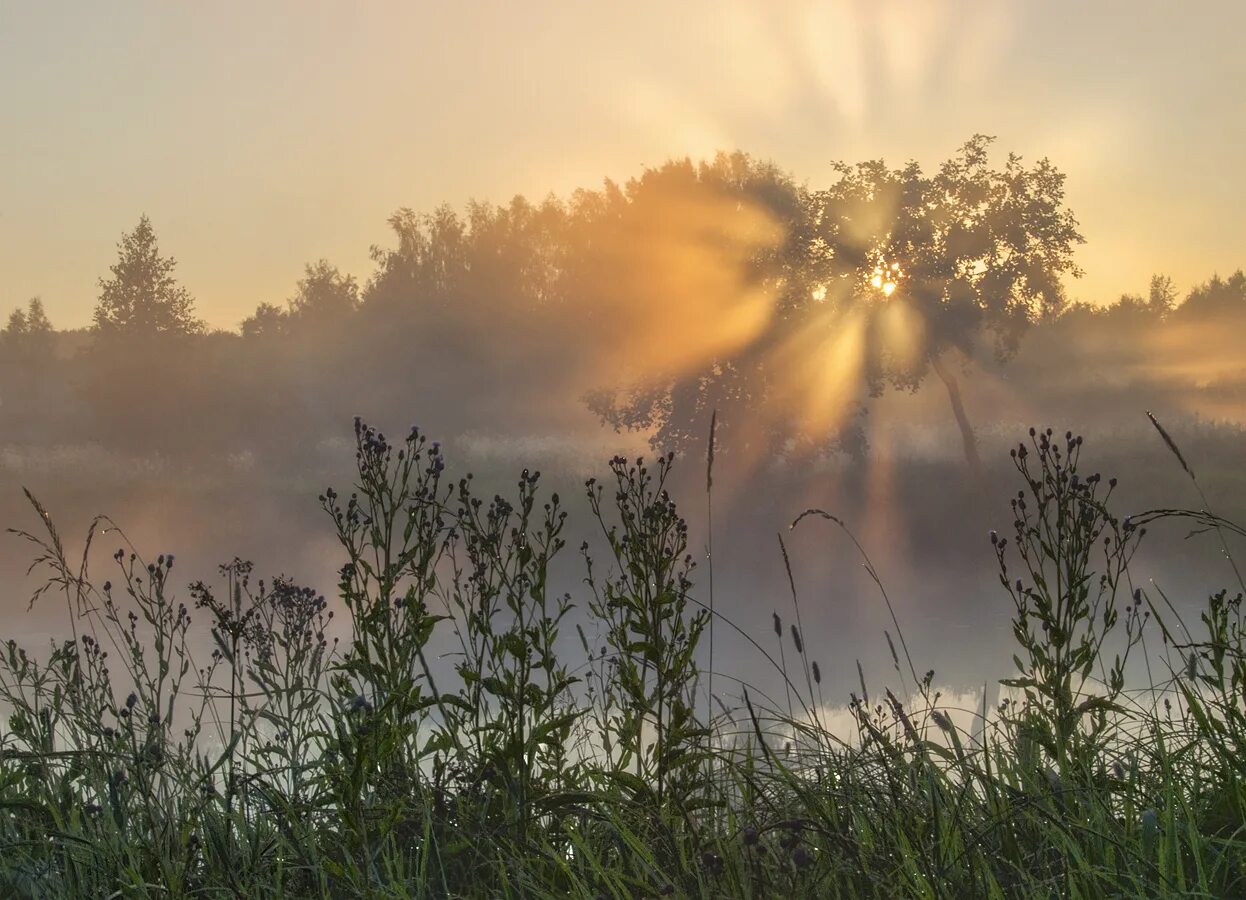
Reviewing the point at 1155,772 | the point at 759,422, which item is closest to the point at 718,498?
the point at 759,422

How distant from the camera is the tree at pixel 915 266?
121 ft

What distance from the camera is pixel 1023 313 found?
3731cm

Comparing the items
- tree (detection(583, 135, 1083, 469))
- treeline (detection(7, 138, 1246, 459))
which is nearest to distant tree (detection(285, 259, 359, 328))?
treeline (detection(7, 138, 1246, 459))

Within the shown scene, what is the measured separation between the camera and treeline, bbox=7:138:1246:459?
123 feet

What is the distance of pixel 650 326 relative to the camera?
42.3 meters

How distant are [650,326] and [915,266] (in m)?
10.4

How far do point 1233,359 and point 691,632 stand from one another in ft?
170

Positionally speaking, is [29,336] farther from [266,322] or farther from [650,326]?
[650,326]

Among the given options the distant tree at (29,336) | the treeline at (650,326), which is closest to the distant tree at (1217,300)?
the treeline at (650,326)

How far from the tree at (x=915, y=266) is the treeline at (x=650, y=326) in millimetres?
77

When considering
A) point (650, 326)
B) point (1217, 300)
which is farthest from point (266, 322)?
point (1217, 300)

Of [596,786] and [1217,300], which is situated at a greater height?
[1217,300]

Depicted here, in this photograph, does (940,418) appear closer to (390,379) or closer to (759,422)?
(759,422)

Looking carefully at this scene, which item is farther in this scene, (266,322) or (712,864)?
(266,322)
